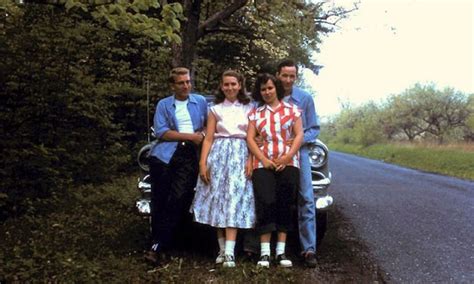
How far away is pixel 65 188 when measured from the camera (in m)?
9.08

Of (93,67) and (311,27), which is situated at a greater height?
(311,27)

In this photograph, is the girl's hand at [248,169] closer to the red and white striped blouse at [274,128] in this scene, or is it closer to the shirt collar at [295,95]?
the red and white striped blouse at [274,128]

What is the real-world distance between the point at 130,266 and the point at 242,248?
4.16ft

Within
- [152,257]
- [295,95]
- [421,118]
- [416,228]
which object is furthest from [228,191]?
[421,118]

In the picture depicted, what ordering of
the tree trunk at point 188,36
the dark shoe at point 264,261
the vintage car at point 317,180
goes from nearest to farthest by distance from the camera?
the dark shoe at point 264,261 → the vintage car at point 317,180 → the tree trunk at point 188,36

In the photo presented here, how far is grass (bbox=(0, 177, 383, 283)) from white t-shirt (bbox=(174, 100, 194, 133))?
126 cm

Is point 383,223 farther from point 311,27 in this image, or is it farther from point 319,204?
point 311,27

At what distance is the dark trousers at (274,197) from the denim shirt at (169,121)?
32.6 inches

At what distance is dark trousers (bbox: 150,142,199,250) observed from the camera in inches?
193

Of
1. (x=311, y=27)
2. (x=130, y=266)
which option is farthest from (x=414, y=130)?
(x=130, y=266)

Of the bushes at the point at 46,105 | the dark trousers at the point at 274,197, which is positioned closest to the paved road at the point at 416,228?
the dark trousers at the point at 274,197

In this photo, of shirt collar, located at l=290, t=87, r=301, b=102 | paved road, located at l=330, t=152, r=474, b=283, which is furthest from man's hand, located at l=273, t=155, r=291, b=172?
paved road, located at l=330, t=152, r=474, b=283

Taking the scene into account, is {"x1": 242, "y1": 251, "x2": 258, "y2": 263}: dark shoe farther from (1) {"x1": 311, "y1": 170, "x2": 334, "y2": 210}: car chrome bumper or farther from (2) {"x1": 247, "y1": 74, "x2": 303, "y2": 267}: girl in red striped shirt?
(1) {"x1": 311, "y1": 170, "x2": 334, "y2": 210}: car chrome bumper

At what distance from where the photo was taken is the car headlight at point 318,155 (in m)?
5.28
